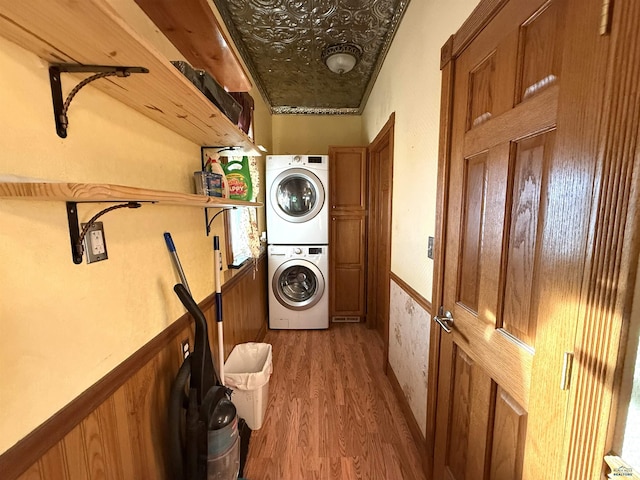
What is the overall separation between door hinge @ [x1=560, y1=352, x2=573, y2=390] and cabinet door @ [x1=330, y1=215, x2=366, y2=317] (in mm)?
2604

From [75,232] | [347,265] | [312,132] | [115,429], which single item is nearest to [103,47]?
[75,232]

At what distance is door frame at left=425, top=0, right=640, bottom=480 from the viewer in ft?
1.56

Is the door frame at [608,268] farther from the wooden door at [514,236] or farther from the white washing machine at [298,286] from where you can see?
the white washing machine at [298,286]

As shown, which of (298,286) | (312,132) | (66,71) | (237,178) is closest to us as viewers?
(66,71)

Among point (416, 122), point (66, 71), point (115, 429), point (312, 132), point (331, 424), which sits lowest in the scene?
point (331, 424)

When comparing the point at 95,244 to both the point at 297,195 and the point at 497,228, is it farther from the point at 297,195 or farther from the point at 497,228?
the point at 297,195

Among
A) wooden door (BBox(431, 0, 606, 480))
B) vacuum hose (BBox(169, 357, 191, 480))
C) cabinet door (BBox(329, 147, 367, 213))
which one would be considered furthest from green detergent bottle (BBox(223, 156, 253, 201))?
cabinet door (BBox(329, 147, 367, 213))

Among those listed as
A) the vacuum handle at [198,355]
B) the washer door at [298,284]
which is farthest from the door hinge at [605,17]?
the washer door at [298,284]

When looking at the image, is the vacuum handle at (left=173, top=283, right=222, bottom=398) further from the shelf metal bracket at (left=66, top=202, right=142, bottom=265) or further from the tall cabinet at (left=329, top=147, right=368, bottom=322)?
the tall cabinet at (left=329, top=147, right=368, bottom=322)

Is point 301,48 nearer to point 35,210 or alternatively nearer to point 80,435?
point 35,210

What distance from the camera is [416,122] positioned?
1588 millimetres

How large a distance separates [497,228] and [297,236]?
7.46 ft

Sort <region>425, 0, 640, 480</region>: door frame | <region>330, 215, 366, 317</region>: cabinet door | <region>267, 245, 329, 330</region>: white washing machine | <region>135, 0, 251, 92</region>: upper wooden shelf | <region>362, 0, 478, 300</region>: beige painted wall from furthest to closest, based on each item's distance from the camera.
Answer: <region>330, 215, 366, 317</region>: cabinet door < <region>267, 245, 329, 330</region>: white washing machine < <region>362, 0, 478, 300</region>: beige painted wall < <region>135, 0, 251, 92</region>: upper wooden shelf < <region>425, 0, 640, 480</region>: door frame

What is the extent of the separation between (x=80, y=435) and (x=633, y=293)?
4.24ft
